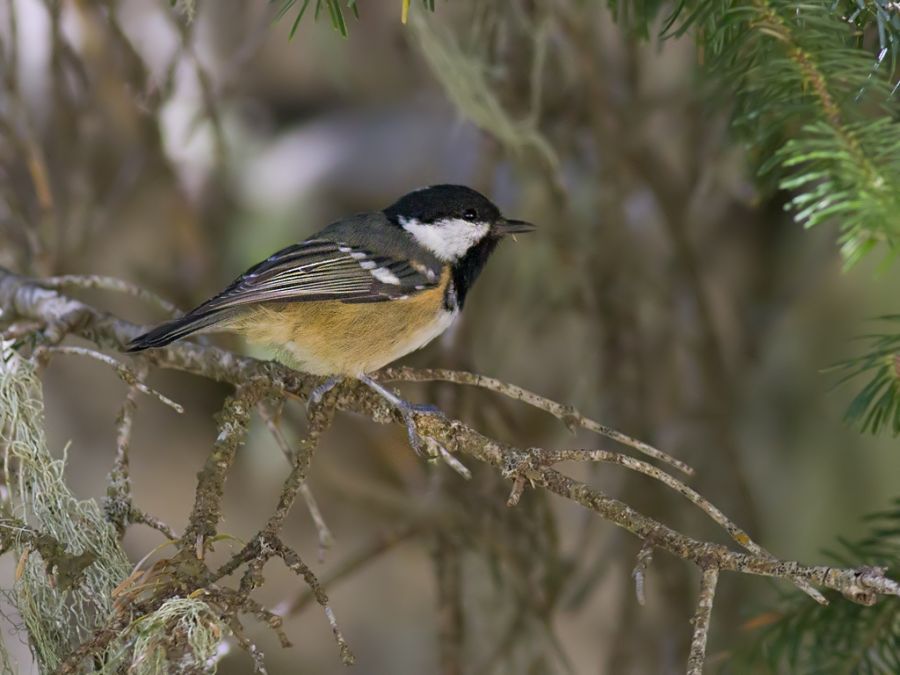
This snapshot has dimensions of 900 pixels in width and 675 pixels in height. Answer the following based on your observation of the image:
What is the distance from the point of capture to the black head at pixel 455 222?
105 inches

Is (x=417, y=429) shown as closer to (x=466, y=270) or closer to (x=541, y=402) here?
(x=541, y=402)

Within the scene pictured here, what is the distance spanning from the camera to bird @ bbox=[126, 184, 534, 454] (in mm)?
2338

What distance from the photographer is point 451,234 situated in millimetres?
2711

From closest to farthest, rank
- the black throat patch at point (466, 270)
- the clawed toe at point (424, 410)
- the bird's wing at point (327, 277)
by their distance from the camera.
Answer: the clawed toe at point (424, 410) < the bird's wing at point (327, 277) < the black throat patch at point (466, 270)

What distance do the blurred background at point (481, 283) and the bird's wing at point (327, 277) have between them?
408 mm

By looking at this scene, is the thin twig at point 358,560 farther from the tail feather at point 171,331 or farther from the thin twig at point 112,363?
the thin twig at point 112,363

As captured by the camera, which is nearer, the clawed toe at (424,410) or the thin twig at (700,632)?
the thin twig at (700,632)

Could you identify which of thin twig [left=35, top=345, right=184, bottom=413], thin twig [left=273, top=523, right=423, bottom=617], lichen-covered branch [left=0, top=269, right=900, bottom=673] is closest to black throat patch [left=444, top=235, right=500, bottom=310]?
lichen-covered branch [left=0, top=269, right=900, bottom=673]

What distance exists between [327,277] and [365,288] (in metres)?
0.11

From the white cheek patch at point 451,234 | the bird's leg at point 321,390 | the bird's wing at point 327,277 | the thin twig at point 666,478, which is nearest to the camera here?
the thin twig at point 666,478

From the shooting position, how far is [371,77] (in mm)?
3988

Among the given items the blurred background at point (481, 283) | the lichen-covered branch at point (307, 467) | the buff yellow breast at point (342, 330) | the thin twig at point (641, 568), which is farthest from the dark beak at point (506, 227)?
the thin twig at point (641, 568)

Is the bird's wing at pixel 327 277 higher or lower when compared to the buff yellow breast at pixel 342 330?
higher

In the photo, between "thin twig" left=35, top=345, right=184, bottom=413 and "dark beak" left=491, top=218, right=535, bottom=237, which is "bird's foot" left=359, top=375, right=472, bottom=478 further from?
"dark beak" left=491, top=218, right=535, bottom=237
